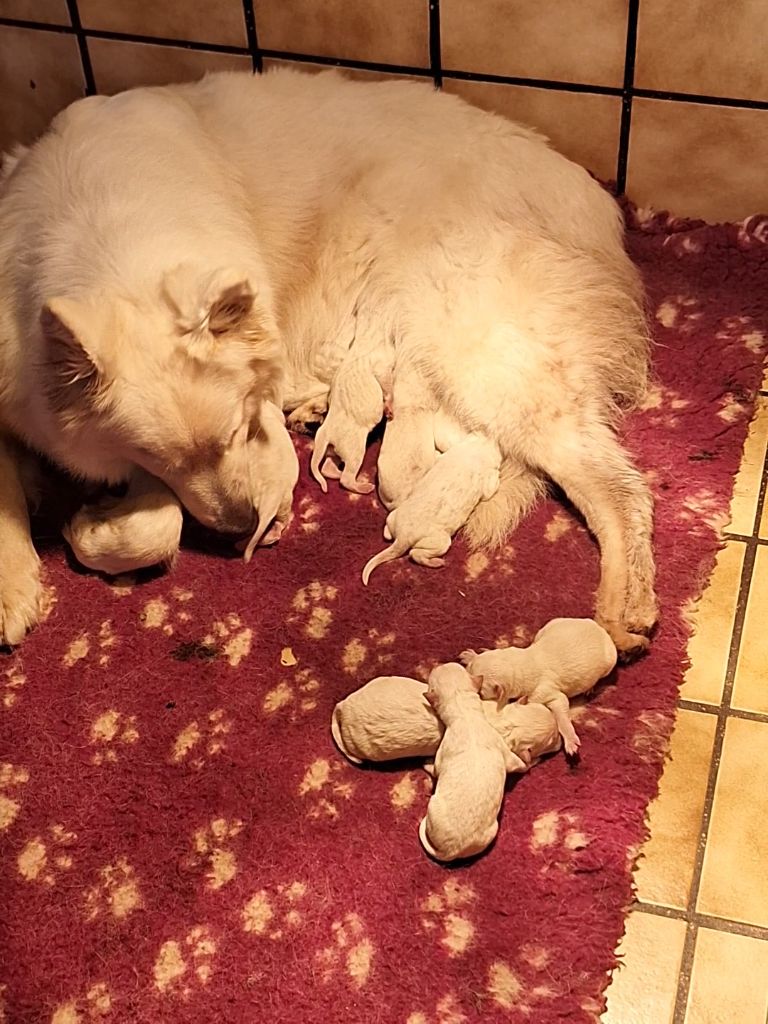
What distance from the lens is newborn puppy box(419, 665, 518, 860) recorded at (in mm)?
1859

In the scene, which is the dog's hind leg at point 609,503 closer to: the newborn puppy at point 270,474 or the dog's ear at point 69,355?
the newborn puppy at point 270,474

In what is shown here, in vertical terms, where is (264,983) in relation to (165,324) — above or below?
below

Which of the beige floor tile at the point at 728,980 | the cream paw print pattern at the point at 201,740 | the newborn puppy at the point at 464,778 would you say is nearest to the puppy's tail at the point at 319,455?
the cream paw print pattern at the point at 201,740

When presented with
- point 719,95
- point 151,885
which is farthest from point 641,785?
point 719,95

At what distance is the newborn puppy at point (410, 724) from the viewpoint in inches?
76.9

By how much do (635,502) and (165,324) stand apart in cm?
108

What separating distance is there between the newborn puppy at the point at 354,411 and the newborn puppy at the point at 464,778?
0.75 meters

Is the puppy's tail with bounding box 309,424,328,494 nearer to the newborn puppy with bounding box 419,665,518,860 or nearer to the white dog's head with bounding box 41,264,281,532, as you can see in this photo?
the white dog's head with bounding box 41,264,281,532

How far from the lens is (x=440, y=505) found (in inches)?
92.0

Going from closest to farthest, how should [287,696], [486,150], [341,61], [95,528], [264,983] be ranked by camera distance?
[264,983], [287,696], [95,528], [486,150], [341,61]

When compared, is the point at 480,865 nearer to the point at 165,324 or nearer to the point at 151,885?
the point at 151,885

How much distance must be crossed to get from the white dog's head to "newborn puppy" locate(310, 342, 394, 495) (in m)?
0.29

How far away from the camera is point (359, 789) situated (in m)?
2.05

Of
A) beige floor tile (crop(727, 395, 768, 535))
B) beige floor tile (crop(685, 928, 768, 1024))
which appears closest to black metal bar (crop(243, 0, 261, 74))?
beige floor tile (crop(727, 395, 768, 535))
